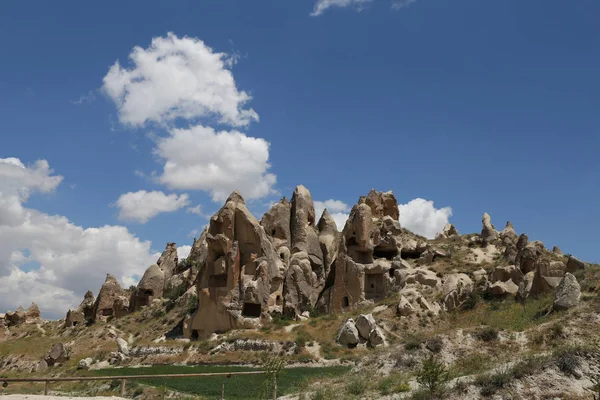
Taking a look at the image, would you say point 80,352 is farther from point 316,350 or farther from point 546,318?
point 546,318

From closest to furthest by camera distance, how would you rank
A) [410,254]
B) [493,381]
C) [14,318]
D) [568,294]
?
[493,381] → [568,294] → [410,254] → [14,318]

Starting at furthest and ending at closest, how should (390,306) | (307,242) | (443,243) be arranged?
(443,243)
(307,242)
(390,306)

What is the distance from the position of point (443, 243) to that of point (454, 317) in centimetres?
2452

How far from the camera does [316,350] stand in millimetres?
35750

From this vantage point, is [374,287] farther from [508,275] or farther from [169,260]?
[169,260]

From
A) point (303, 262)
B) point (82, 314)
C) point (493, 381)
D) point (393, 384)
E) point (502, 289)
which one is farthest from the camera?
point (82, 314)

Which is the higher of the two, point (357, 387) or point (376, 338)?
point (376, 338)

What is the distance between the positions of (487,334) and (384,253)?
29.8 metres

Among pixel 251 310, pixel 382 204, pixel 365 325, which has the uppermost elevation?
pixel 382 204

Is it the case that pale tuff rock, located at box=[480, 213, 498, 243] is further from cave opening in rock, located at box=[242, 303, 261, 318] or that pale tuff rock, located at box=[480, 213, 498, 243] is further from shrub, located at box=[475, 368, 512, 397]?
shrub, located at box=[475, 368, 512, 397]

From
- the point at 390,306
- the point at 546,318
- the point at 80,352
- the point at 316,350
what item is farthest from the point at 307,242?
the point at 546,318

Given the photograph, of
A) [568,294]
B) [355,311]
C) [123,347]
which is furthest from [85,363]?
[568,294]

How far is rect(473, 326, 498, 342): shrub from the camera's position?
22.2 meters

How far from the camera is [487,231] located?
60.3 meters
